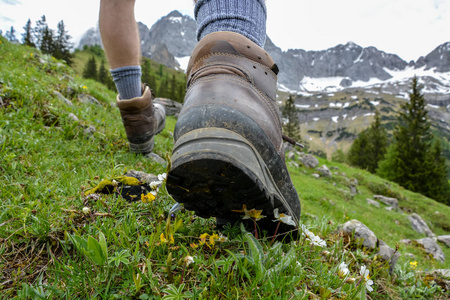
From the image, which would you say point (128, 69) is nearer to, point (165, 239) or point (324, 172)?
point (165, 239)

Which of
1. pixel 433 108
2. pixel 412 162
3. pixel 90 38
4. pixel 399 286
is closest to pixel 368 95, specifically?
pixel 433 108

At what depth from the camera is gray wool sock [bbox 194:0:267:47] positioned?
5.42 ft

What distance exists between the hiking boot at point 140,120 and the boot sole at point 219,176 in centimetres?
112

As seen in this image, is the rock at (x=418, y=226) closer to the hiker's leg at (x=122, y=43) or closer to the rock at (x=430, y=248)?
the rock at (x=430, y=248)

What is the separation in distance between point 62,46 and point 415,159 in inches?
2372

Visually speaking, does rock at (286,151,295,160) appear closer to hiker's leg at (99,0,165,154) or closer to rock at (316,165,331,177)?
rock at (316,165,331,177)

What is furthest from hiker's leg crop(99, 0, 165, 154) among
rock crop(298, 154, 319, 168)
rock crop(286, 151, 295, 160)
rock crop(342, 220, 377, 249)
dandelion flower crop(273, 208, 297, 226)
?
rock crop(298, 154, 319, 168)

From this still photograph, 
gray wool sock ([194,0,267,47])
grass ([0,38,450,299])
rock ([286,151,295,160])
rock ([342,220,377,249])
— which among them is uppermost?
gray wool sock ([194,0,267,47])

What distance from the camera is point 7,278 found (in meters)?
0.88

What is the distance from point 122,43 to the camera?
1765mm

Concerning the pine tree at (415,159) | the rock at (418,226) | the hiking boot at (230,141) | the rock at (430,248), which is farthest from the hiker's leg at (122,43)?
the pine tree at (415,159)

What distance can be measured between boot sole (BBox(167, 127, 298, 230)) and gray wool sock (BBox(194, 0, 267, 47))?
946 millimetres

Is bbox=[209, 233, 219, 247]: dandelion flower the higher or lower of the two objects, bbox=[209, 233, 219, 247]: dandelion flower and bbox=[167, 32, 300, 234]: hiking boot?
the lower

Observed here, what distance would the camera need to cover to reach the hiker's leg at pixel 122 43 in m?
1.67
